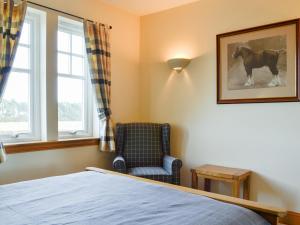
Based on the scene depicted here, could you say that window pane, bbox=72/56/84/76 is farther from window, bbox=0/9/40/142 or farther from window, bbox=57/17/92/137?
window, bbox=0/9/40/142

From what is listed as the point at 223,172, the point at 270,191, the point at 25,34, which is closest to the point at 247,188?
the point at 270,191

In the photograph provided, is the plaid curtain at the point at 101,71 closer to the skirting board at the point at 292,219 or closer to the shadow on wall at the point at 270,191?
the shadow on wall at the point at 270,191

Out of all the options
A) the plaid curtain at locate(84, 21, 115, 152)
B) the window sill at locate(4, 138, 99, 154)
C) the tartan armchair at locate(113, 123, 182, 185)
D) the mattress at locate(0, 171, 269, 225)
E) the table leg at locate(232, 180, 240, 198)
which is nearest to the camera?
the mattress at locate(0, 171, 269, 225)

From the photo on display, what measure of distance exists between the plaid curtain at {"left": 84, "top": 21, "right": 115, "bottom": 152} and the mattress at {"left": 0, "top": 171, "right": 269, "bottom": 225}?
1.45 metres

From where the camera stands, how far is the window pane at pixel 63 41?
3210 mm

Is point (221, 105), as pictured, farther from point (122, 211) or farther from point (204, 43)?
point (122, 211)

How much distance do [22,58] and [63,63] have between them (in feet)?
1.53

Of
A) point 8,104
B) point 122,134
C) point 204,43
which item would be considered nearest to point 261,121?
point 204,43

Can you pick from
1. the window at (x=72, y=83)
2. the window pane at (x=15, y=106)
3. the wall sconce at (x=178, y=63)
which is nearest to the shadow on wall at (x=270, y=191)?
the wall sconce at (x=178, y=63)

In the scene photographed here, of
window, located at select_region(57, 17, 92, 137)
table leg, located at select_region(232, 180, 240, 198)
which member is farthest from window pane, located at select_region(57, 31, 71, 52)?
table leg, located at select_region(232, 180, 240, 198)

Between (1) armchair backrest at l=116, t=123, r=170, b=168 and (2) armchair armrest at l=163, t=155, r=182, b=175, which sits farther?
(1) armchair backrest at l=116, t=123, r=170, b=168

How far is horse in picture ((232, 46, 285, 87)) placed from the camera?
2883 millimetres

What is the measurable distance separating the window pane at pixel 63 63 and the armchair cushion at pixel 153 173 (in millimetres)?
1406

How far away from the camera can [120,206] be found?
4.80 ft
